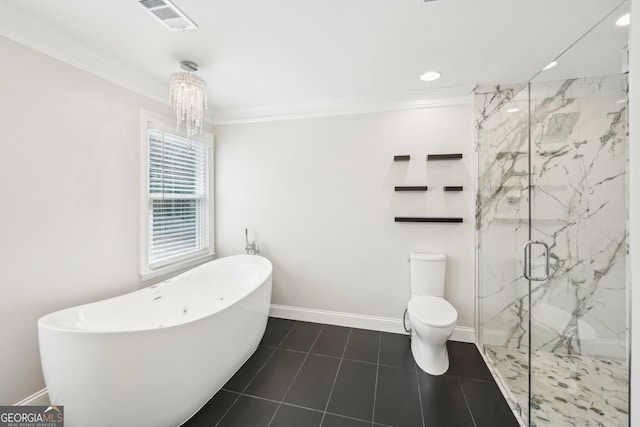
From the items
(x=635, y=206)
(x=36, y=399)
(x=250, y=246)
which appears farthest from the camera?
(x=250, y=246)

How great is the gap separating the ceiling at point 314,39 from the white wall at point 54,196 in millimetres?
211

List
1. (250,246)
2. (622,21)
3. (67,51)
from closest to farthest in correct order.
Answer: (622,21) < (67,51) < (250,246)

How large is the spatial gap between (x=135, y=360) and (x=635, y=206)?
2186 mm

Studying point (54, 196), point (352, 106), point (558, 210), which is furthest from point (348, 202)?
point (54, 196)

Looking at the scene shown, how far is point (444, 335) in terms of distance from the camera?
1861mm

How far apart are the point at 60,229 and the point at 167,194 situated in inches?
35.5

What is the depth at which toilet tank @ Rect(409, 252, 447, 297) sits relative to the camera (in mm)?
2338

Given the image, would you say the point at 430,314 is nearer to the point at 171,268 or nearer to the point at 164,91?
the point at 171,268

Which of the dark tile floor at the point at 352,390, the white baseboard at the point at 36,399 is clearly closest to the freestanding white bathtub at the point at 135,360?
the dark tile floor at the point at 352,390

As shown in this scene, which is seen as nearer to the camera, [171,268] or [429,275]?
[429,275]

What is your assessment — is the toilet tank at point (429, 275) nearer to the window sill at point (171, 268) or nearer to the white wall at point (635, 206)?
the white wall at point (635, 206)

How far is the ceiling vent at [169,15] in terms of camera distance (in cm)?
135

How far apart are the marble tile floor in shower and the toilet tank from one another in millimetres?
773

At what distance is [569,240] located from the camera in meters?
1.63
